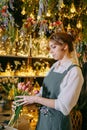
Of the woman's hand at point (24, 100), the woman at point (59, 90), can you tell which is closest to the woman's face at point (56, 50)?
the woman at point (59, 90)

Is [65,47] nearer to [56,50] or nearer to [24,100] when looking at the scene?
[56,50]

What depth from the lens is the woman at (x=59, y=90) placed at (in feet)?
6.91

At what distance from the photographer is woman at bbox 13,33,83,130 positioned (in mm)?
2107

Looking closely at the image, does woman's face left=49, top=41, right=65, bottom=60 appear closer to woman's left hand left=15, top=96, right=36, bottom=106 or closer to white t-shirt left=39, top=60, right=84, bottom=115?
white t-shirt left=39, top=60, right=84, bottom=115

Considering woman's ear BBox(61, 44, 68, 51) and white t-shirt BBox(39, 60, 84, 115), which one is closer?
white t-shirt BBox(39, 60, 84, 115)

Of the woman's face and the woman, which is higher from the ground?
the woman's face

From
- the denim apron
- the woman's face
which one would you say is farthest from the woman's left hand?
the woman's face

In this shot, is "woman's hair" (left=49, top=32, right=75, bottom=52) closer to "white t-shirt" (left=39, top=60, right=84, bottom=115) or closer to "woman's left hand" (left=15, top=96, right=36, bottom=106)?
"white t-shirt" (left=39, top=60, right=84, bottom=115)

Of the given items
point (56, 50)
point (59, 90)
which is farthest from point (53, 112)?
point (56, 50)

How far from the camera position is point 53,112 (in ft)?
7.43

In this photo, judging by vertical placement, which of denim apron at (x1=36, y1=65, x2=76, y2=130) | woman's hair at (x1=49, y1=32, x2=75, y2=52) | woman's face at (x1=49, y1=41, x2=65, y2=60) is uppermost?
woman's hair at (x1=49, y1=32, x2=75, y2=52)

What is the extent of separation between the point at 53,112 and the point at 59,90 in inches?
7.4

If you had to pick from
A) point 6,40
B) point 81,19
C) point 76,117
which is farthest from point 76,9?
point 76,117

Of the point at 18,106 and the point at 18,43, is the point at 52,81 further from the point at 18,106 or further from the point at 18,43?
the point at 18,43
